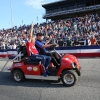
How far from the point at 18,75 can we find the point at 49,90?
1481 mm

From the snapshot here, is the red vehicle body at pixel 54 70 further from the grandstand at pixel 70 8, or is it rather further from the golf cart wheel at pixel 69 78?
the grandstand at pixel 70 8

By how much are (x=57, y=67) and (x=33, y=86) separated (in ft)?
3.30

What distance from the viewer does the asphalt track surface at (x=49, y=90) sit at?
4883 millimetres

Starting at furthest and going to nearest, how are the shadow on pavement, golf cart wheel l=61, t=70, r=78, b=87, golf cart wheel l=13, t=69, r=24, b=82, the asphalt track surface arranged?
golf cart wheel l=13, t=69, r=24, b=82 < the shadow on pavement < golf cart wheel l=61, t=70, r=78, b=87 < the asphalt track surface

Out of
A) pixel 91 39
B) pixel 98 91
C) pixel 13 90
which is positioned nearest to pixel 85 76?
pixel 98 91

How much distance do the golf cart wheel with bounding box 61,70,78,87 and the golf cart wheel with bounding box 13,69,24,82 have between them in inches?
58.1

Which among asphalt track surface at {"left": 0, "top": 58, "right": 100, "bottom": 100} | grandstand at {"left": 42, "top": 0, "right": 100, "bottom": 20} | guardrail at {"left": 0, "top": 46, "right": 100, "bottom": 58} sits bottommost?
asphalt track surface at {"left": 0, "top": 58, "right": 100, "bottom": 100}

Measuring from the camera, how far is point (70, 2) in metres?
42.5

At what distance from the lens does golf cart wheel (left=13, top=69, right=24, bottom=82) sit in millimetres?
6325

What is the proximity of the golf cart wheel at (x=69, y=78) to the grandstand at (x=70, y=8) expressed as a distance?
110ft

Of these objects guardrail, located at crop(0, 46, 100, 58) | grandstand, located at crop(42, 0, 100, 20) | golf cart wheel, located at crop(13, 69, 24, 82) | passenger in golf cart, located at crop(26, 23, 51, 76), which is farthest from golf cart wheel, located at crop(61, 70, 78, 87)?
grandstand, located at crop(42, 0, 100, 20)

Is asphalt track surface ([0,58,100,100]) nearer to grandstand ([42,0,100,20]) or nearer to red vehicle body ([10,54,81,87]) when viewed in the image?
red vehicle body ([10,54,81,87])

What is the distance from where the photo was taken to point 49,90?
5.43 metres

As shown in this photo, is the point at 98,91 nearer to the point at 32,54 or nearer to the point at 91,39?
the point at 32,54
